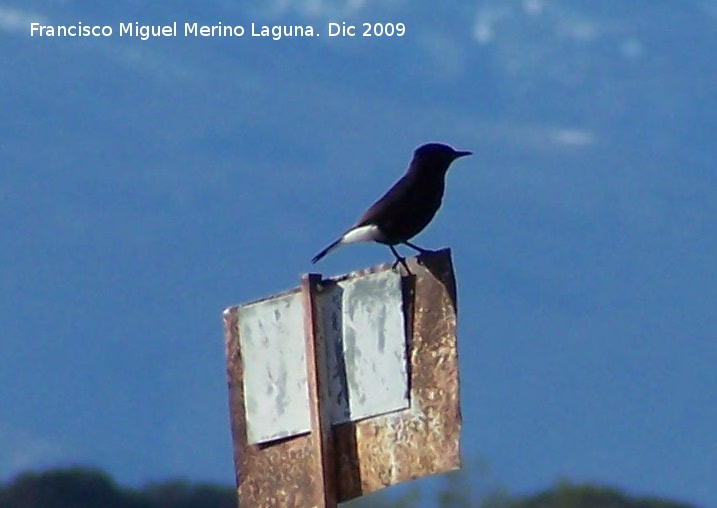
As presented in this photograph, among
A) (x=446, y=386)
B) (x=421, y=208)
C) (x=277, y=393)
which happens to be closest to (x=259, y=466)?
(x=277, y=393)

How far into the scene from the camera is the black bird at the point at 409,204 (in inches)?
217

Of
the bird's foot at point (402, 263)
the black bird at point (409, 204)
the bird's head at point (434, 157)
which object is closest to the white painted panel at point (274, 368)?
the bird's foot at point (402, 263)

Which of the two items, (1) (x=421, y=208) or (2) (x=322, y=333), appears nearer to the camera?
(2) (x=322, y=333)

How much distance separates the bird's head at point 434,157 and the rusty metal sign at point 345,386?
1804 millimetres

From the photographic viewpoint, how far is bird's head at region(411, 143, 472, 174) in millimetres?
5781

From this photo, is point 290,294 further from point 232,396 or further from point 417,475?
point 417,475

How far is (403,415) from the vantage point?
358cm

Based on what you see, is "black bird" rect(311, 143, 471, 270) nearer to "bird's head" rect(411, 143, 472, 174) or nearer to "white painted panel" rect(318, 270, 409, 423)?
"bird's head" rect(411, 143, 472, 174)

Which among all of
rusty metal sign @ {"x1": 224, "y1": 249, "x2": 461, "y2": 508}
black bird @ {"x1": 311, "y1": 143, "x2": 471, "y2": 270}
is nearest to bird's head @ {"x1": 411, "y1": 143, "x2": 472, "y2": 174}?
black bird @ {"x1": 311, "y1": 143, "x2": 471, "y2": 270}

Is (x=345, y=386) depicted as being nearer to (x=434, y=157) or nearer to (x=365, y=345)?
(x=365, y=345)

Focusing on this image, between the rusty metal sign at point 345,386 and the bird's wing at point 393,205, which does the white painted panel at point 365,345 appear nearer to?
the rusty metal sign at point 345,386

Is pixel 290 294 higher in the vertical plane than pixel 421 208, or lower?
lower

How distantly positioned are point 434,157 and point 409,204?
331 mm

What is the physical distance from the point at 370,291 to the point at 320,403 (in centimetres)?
30
